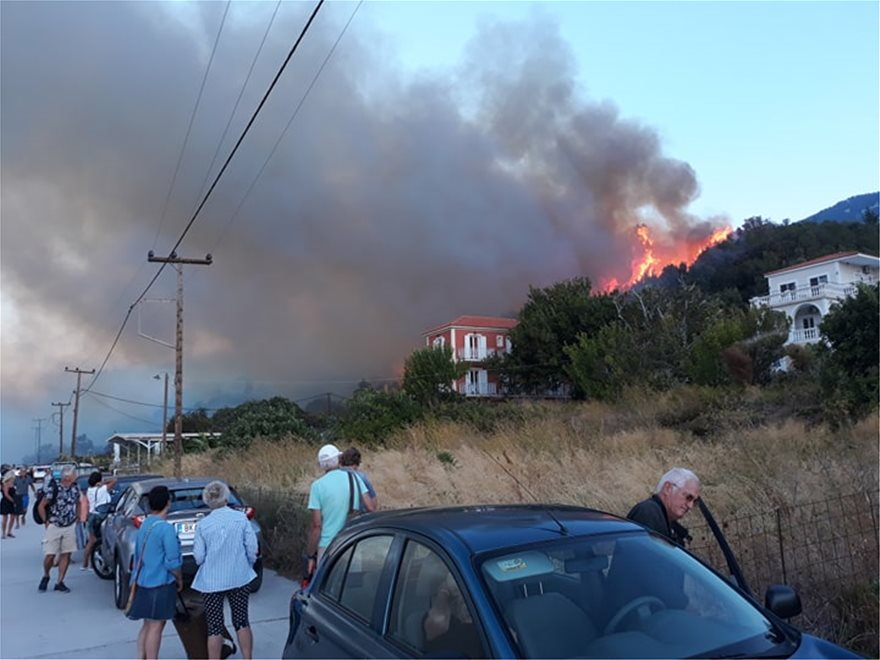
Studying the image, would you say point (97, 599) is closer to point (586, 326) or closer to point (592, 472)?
point (592, 472)

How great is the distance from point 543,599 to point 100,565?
11446mm

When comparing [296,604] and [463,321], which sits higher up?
[463,321]

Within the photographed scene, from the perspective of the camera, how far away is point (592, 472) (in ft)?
38.3

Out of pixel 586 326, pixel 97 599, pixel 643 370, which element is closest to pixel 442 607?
pixel 97 599

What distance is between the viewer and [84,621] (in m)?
8.53

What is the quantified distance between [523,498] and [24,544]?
530 inches

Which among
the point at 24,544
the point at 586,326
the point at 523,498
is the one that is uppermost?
the point at 586,326

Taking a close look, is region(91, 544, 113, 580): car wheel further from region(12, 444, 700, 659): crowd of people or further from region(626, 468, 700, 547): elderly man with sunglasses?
region(626, 468, 700, 547): elderly man with sunglasses

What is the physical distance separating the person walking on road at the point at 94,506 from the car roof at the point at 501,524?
10244 millimetres

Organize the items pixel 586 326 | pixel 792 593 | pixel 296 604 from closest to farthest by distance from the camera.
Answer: pixel 792 593 → pixel 296 604 → pixel 586 326

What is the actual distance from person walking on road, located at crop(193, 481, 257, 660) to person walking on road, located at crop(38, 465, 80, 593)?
583 cm

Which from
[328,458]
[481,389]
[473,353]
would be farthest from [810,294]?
[328,458]

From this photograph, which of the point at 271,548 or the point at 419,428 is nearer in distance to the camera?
the point at 271,548

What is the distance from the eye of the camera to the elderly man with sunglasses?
4.44 metres
